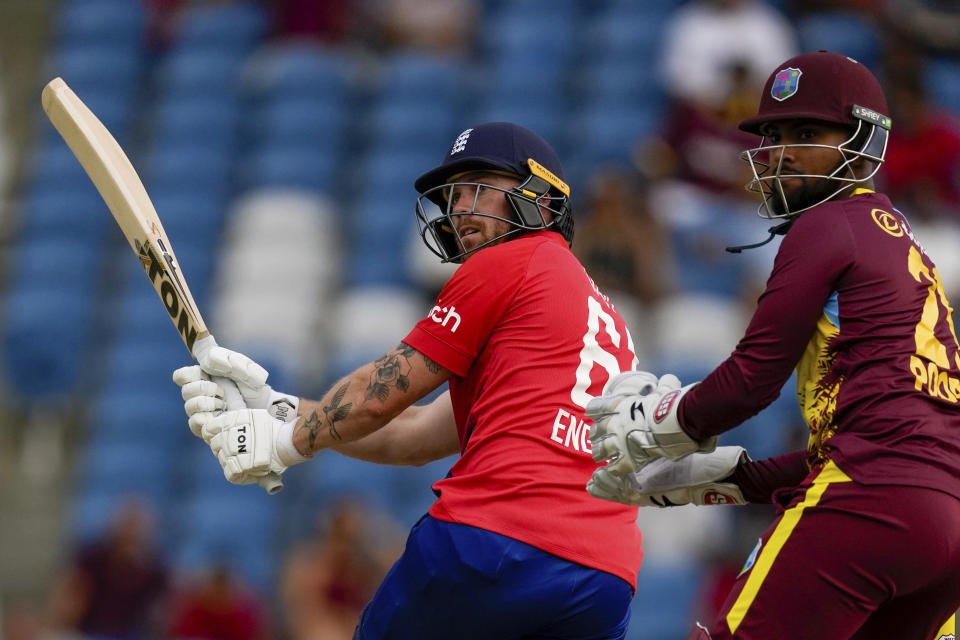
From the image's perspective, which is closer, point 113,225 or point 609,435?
point 609,435

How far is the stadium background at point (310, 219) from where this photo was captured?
873cm

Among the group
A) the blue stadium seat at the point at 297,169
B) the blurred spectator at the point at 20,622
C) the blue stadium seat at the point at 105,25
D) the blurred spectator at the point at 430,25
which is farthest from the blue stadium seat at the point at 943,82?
the blurred spectator at the point at 20,622

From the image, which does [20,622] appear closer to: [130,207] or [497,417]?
[130,207]

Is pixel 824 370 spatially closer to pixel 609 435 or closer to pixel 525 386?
pixel 609 435

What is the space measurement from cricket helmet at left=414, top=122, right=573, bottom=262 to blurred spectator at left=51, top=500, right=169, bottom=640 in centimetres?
501

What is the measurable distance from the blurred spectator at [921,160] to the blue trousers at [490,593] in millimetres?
5565

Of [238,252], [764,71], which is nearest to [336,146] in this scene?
[238,252]

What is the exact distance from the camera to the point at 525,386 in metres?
3.97

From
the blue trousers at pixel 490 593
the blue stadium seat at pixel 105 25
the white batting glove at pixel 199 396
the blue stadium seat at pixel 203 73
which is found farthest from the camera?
the blue stadium seat at pixel 105 25

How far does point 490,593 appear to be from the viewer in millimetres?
3748

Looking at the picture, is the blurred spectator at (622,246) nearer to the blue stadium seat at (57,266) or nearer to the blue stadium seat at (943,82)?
the blue stadium seat at (943,82)

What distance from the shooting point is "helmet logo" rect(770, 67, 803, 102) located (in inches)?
150

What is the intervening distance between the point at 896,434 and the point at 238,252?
25.6 feet

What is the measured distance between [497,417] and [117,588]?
5494 mm
